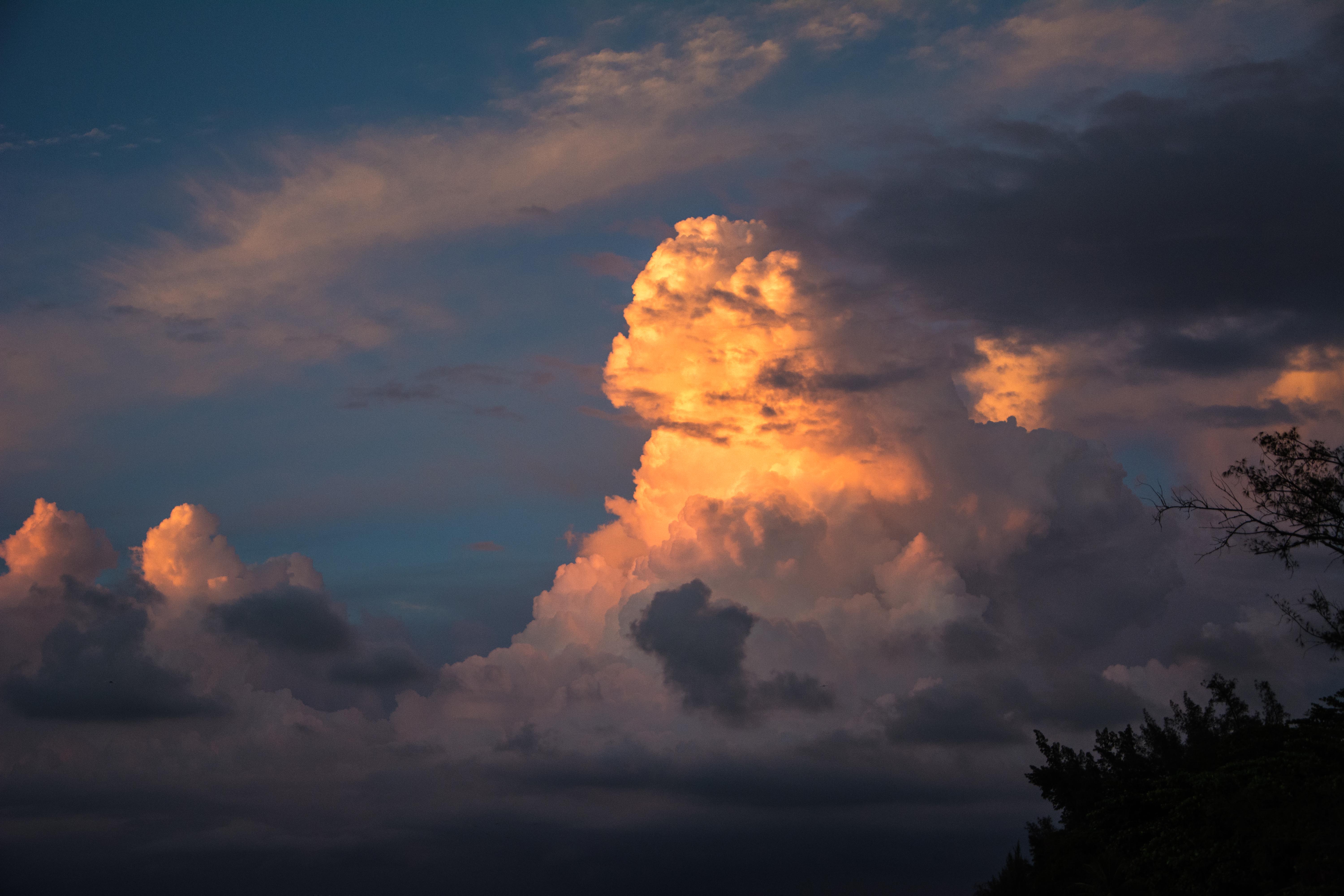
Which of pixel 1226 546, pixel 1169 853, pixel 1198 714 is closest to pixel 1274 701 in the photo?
pixel 1198 714

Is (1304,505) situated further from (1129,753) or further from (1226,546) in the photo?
(1129,753)

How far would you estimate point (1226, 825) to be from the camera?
48438 mm

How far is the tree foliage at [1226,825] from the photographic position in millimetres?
40531

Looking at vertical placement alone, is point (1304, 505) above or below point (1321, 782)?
above

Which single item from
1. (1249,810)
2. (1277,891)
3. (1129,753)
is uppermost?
(1129,753)

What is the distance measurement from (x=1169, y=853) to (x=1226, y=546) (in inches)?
813

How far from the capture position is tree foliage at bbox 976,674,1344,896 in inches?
1596

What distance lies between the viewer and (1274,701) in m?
112

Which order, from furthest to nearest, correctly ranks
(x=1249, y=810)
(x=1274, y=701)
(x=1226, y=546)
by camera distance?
(x=1274, y=701)
(x=1249, y=810)
(x=1226, y=546)

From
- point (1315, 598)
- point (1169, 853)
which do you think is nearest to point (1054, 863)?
point (1169, 853)

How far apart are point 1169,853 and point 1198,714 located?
261ft

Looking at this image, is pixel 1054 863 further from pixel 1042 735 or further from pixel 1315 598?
pixel 1315 598

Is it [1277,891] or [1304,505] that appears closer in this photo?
[1304,505]

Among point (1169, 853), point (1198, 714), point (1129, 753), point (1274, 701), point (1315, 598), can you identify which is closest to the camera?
point (1315, 598)
